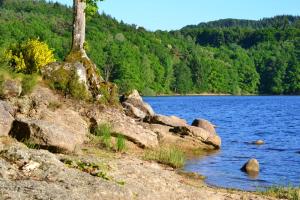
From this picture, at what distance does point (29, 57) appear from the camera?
27.7 meters

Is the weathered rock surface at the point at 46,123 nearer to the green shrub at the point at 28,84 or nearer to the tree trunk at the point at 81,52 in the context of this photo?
the green shrub at the point at 28,84

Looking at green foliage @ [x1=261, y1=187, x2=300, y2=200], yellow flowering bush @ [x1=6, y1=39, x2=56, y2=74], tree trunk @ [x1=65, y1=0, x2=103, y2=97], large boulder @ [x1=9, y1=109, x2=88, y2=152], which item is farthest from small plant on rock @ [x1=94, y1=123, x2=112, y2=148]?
green foliage @ [x1=261, y1=187, x2=300, y2=200]

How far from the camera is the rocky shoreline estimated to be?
11.5m

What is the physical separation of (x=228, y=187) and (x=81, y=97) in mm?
8669

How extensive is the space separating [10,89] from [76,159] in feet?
27.2

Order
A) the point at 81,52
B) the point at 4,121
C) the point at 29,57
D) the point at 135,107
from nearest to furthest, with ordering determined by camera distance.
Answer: the point at 4,121 → the point at 81,52 → the point at 29,57 → the point at 135,107

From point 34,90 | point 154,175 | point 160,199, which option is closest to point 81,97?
point 34,90

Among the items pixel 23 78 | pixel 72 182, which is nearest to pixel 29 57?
pixel 23 78

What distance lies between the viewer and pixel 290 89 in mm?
Result: 187375

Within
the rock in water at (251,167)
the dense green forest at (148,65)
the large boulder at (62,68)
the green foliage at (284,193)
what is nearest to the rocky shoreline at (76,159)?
the green foliage at (284,193)

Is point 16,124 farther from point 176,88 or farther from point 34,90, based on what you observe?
point 176,88

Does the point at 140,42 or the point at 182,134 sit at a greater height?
the point at 140,42

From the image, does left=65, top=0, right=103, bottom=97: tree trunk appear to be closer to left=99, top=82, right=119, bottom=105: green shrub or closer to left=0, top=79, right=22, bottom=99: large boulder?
left=99, top=82, right=119, bottom=105: green shrub

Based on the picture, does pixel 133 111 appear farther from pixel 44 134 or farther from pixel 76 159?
pixel 76 159
